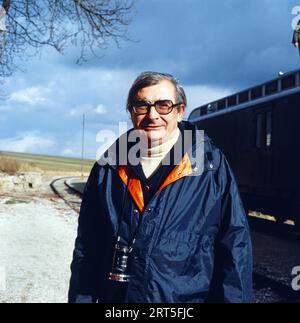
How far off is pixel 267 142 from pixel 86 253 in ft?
31.5

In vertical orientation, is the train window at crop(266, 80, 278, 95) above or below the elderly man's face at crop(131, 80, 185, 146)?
above

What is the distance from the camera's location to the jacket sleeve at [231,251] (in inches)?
93.9

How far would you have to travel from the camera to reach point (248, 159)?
12.8 metres

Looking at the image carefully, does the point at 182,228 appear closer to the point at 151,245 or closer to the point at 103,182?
the point at 151,245

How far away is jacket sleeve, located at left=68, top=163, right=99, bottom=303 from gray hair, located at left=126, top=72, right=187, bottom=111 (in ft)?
1.41

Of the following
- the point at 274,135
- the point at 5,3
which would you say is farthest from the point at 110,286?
the point at 5,3

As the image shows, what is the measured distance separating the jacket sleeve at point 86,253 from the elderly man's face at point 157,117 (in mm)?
371

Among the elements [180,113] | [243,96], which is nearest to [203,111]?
[243,96]

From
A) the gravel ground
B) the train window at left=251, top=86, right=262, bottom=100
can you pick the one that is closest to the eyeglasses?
the gravel ground

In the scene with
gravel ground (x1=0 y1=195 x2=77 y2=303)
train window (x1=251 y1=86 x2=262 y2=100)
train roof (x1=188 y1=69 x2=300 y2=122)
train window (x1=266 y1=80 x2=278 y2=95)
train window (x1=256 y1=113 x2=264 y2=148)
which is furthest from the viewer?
train window (x1=251 y1=86 x2=262 y2=100)

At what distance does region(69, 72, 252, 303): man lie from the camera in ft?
7.75

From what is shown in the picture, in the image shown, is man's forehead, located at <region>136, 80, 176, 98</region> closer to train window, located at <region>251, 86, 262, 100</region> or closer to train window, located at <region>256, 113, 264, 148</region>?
train window, located at <region>256, 113, 264, 148</region>

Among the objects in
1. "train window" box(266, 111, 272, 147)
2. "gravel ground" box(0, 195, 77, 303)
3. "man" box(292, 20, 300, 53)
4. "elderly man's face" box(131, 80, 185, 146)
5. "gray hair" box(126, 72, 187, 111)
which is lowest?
"gravel ground" box(0, 195, 77, 303)

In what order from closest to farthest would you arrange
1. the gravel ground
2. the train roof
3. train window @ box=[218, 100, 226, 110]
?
1. the gravel ground
2. the train roof
3. train window @ box=[218, 100, 226, 110]
